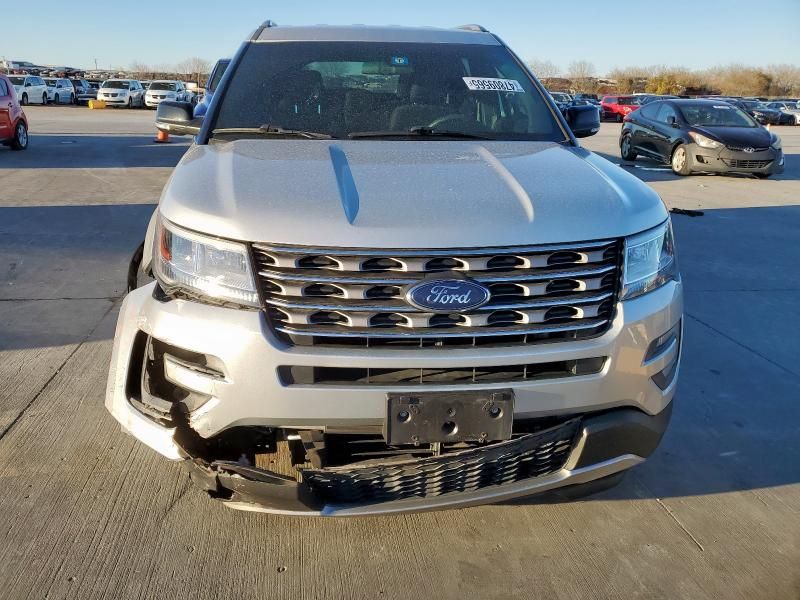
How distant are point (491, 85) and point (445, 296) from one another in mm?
1997

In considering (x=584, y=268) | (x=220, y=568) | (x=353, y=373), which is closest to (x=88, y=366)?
(x=220, y=568)

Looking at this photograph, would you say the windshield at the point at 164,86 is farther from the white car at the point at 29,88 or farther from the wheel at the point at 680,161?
the wheel at the point at 680,161

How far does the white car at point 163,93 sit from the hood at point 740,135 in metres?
30.5

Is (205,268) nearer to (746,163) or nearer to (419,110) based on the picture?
(419,110)

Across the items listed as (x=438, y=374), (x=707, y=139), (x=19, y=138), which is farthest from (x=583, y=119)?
(x=19, y=138)

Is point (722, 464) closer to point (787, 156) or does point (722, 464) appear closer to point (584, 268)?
point (584, 268)

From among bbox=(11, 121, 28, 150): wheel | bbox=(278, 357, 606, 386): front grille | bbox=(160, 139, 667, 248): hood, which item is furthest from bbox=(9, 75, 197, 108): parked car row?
bbox=(278, 357, 606, 386): front grille

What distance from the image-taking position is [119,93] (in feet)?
126

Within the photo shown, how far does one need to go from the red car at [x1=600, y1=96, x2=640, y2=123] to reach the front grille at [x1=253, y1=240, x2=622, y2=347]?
3676 centimetres

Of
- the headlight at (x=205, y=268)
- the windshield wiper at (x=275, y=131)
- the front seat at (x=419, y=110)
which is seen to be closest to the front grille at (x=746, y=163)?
the front seat at (x=419, y=110)

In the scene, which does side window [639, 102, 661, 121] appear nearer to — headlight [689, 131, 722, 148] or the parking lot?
headlight [689, 131, 722, 148]

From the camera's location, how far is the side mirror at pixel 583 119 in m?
4.08

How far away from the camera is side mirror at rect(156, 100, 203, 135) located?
396 cm

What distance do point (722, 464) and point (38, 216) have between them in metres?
7.63
